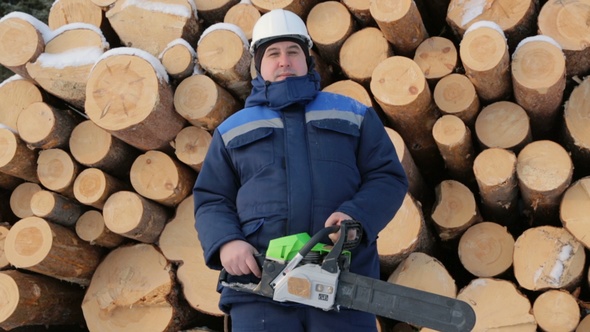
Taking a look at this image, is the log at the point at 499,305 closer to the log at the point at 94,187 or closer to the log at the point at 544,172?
the log at the point at 544,172

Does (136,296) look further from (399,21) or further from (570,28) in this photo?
(570,28)

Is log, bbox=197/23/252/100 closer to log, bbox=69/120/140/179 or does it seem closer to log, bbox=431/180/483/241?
log, bbox=69/120/140/179

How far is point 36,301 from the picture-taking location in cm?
358

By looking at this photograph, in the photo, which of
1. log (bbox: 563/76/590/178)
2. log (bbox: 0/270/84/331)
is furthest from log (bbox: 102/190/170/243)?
log (bbox: 563/76/590/178)

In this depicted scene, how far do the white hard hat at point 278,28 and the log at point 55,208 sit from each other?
165cm

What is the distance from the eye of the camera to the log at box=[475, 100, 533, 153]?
3.21 m

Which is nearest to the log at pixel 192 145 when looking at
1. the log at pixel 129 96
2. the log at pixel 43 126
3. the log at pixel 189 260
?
the log at pixel 129 96

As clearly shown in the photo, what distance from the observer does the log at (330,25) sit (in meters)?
3.53

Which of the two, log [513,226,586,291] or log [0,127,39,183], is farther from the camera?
log [0,127,39,183]

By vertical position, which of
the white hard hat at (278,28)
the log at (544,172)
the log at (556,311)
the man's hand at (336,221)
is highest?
the white hard hat at (278,28)

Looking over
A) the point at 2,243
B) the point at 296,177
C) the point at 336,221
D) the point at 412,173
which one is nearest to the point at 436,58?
the point at 412,173

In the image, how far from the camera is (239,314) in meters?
2.21

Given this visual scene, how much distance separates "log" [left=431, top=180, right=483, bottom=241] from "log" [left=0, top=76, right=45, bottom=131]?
7.69 ft

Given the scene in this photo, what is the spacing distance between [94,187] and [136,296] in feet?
2.12
